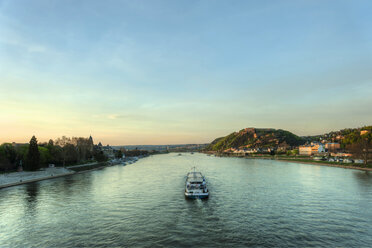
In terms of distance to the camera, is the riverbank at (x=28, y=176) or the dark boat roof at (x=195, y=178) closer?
the dark boat roof at (x=195, y=178)

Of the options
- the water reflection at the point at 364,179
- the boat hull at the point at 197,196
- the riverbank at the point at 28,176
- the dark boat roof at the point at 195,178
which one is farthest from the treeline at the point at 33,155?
the water reflection at the point at 364,179

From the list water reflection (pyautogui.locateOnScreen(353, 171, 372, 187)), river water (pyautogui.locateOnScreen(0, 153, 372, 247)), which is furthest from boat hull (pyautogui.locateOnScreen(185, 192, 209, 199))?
water reflection (pyautogui.locateOnScreen(353, 171, 372, 187))

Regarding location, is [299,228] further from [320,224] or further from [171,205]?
[171,205]

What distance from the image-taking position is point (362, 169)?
9675 cm

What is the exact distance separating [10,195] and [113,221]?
3591 cm

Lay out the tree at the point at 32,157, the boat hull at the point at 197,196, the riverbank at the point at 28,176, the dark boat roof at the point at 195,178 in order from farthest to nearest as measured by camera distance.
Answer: the tree at the point at 32,157
the riverbank at the point at 28,176
the dark boat roof at the point at 195,178
the boat hull at the point at 197,196

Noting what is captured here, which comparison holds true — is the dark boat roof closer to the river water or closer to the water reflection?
the river water

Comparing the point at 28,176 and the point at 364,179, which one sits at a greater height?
the point at 28,176

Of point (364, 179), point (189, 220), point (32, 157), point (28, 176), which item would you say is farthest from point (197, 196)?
point (32, 157)

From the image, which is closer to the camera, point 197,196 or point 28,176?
point 197,196

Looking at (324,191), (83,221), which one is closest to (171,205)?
(83,221)

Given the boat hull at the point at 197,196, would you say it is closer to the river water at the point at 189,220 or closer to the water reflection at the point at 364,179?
the river water at the point at 189,220

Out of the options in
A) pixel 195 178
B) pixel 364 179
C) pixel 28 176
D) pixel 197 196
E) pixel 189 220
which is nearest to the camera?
pixel 189 220

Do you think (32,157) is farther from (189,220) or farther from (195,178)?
(189,220)
